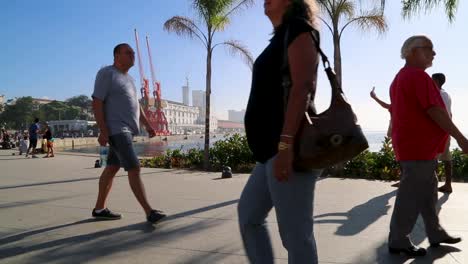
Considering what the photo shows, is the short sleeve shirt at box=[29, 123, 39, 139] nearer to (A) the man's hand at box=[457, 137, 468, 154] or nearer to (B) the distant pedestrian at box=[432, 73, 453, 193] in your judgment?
(B) the distant pedestrian at box=[432, 73, 453, 193]

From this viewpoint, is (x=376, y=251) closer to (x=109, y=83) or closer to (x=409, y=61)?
(x=409, y=61)

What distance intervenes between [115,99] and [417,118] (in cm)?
273

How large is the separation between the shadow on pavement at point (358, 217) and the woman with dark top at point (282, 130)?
6.37ft

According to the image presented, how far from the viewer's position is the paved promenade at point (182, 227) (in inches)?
124

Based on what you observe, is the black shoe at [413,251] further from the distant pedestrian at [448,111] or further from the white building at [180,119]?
the white building at [180,119]

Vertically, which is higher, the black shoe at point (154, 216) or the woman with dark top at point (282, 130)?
the woman with dark top at point (282, 130)

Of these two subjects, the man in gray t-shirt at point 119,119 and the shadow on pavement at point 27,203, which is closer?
the man in gray t-shirt at point 119,119

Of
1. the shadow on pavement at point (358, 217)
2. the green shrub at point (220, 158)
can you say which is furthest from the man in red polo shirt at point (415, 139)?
the green shrub at point (220, 158)

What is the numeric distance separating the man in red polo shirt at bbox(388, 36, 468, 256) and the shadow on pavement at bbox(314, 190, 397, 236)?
28.5 inches

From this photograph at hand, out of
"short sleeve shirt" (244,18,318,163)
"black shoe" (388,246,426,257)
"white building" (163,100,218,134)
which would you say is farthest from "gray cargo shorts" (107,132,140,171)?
"white building" (163,100,218,134)

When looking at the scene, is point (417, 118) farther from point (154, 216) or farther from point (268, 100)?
point (154, 216)

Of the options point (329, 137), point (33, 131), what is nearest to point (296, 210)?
point (329, 137)

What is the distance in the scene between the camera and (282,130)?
184cm

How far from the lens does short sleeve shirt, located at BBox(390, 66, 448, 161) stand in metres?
2.94
